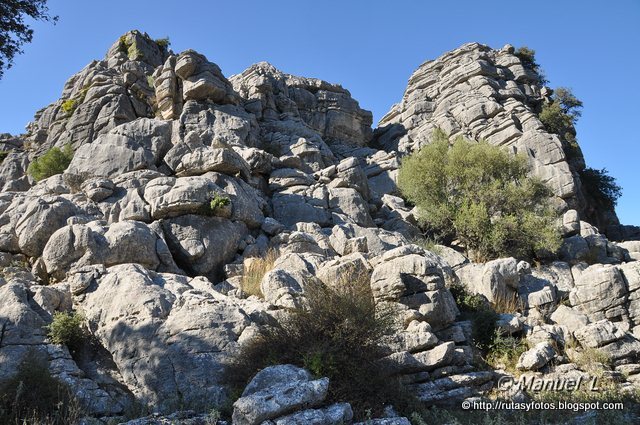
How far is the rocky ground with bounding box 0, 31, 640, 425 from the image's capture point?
28.0 ft

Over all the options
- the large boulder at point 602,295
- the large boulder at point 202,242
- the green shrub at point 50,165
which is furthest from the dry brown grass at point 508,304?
the green shrub at point 50,165

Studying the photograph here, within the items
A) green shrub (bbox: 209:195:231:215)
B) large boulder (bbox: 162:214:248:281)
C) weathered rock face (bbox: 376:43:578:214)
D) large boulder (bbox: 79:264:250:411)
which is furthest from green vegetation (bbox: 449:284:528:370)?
weathered rock face (bbox: 376:43:578:214)

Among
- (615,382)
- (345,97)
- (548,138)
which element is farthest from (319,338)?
(345,97)

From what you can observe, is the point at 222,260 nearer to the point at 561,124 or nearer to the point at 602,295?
the point at 602,295

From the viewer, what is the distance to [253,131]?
2719cm

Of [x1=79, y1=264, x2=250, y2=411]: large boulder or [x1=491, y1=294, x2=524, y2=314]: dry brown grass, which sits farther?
[x1=491, y1=294, x2=524, y2=314]: dry brown grass

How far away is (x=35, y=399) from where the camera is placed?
21.8 feet

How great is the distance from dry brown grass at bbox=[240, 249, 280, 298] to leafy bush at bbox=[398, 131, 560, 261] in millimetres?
9133

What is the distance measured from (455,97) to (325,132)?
12.0 m

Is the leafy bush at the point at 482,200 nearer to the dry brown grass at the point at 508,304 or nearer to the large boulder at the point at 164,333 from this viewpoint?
the dry brown grass at the point at 508,304

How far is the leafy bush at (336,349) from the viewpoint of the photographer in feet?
23.6

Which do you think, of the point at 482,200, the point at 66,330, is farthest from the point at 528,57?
the point at 66,330

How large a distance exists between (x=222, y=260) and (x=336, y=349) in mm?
8202

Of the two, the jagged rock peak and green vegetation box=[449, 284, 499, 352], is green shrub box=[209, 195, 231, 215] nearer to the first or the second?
green vegetation box=[449, 284, 499, 352]
